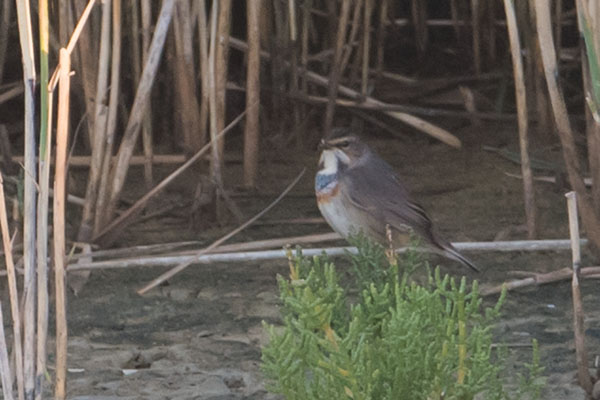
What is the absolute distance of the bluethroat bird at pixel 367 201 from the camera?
4.81 m

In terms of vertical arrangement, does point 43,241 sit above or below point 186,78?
below

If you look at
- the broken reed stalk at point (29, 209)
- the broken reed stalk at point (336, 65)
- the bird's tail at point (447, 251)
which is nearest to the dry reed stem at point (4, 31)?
the broken reed stalk at point (336, 65)

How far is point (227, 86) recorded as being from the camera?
19.8 ft

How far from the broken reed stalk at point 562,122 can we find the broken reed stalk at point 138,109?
1.37m

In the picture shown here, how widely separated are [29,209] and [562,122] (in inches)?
78.6

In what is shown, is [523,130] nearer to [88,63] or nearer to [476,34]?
[88,63]

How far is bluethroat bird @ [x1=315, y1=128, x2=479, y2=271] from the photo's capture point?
4.81 meters

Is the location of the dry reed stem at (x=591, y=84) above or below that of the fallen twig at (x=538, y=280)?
above

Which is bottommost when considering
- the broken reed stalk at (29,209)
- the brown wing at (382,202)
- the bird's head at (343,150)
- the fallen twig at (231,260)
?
the fallen twig at (231,260)

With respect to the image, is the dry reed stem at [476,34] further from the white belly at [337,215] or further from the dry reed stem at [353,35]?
the white belly at [337,215]

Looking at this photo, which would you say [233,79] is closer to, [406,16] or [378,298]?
[406,16]

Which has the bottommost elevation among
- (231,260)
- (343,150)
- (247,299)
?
(247,299)

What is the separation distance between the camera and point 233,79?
6582mm

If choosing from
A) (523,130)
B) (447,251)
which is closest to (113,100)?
(447,251)
